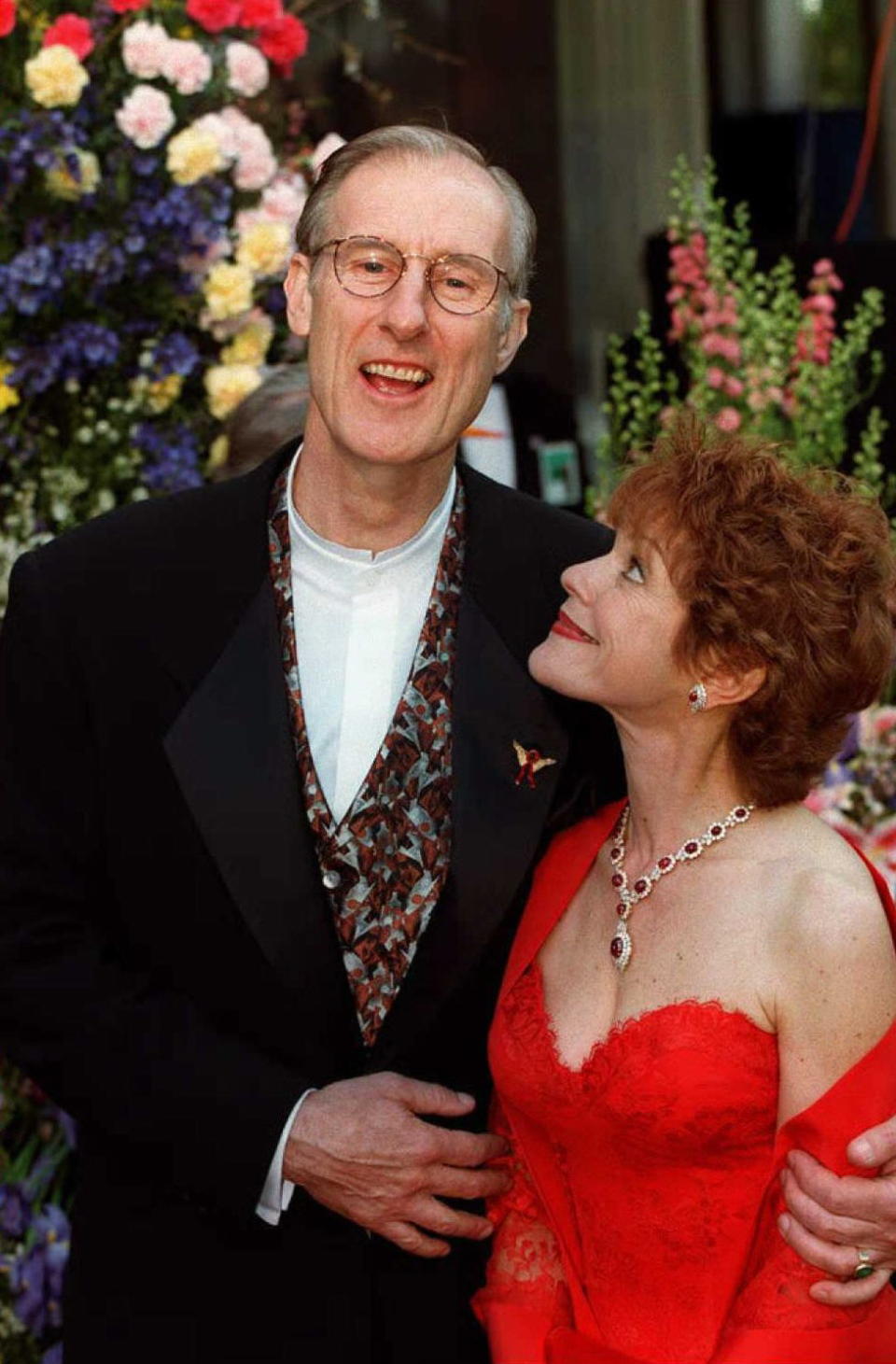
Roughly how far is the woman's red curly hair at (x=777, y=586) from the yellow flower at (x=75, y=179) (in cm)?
205

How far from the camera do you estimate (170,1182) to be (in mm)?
2670

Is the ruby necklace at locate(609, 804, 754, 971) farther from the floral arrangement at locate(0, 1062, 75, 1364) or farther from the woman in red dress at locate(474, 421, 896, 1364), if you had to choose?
the floral arrangement at locate(0, 1062, 75, 1364)

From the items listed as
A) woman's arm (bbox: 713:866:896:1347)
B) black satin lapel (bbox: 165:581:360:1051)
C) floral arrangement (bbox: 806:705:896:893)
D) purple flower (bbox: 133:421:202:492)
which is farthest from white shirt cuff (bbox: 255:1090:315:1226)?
purple flower (bbox: 133:421:202:492)

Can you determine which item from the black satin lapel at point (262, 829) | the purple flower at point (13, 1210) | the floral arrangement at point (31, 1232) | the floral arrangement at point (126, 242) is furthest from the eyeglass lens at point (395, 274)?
the purple flower at point (13, 1210)

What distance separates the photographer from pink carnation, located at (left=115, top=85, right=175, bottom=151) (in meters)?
4.28

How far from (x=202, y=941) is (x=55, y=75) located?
2.23 meters

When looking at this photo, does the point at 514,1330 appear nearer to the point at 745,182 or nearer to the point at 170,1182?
the point at 170,1182

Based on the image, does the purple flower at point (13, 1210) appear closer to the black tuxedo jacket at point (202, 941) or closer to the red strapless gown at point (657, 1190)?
the black tuxedo jacket at point (202, 941)

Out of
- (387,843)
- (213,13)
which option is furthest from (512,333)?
(213,13)

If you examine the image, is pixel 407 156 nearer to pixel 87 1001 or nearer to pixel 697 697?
pixel 697 697

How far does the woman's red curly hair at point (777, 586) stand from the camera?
8.35 feet

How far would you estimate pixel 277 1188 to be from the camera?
8.59 feet

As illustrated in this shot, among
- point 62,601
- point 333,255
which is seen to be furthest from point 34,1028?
point 333,255

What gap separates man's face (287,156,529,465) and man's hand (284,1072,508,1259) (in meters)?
0.82
